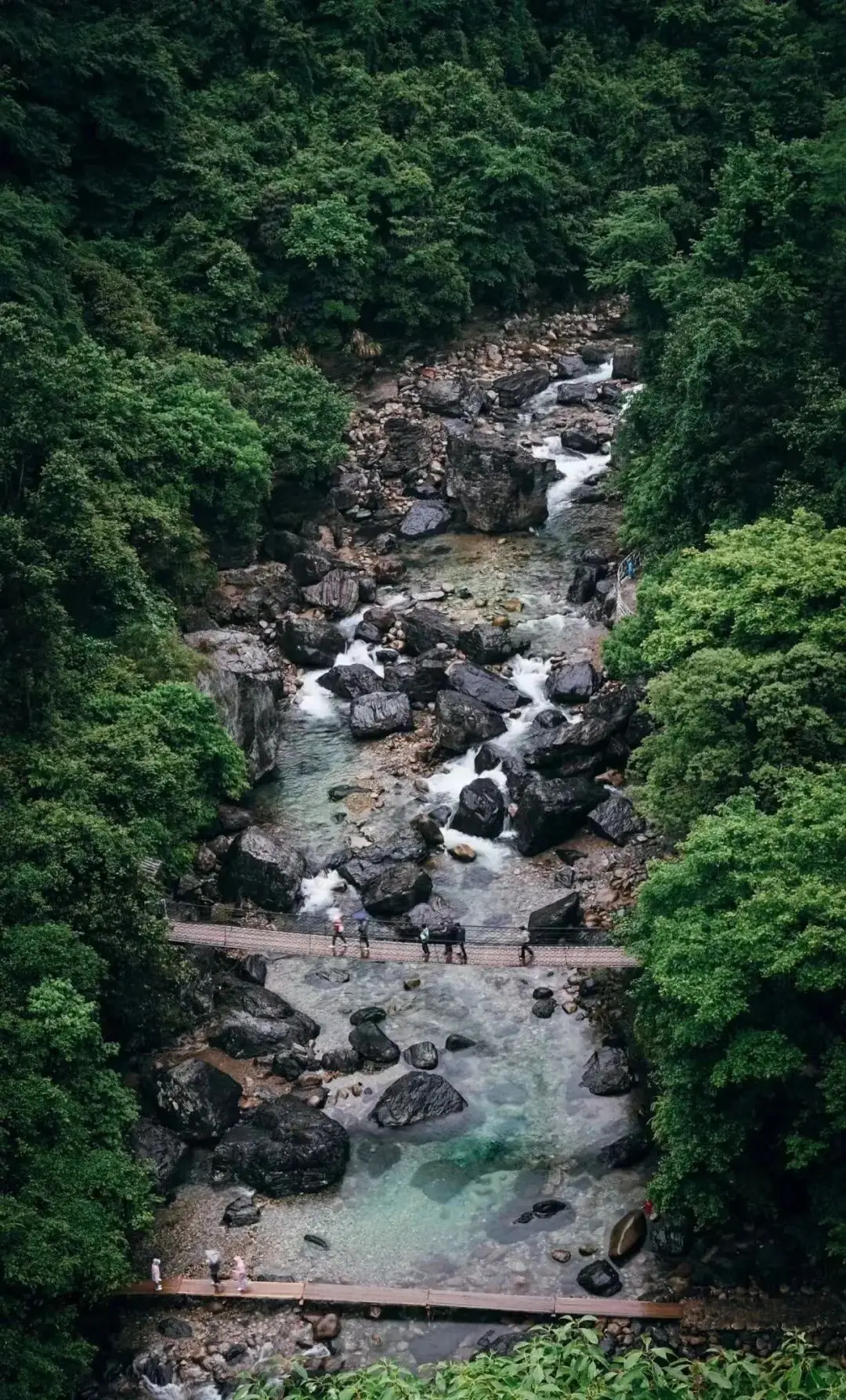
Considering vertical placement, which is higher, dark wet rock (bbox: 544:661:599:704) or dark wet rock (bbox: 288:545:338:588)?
Answer: dark wet rock (bbox: 288:545:338:588)

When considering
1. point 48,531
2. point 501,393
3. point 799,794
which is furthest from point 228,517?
point 799,794

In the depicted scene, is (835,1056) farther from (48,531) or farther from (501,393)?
(501,393)

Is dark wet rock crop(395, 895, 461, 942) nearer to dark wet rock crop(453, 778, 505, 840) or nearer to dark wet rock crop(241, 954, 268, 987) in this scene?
dark wet rock crop(453, 778, 505, 840)

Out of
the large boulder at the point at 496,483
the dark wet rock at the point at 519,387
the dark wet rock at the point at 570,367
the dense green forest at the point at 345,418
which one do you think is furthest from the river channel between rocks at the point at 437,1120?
the dark wet rock at the point at 570,367

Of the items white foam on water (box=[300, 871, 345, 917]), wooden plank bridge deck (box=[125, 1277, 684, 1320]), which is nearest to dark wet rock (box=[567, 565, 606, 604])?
white foam on water (box=[300, 871, 345, 917])

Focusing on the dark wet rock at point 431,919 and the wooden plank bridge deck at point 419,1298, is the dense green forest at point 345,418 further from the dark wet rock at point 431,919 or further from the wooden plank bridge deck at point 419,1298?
the dark wet rock at point 431,919

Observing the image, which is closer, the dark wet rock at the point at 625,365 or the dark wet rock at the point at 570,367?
the dark wet rock at the point at 625,365
